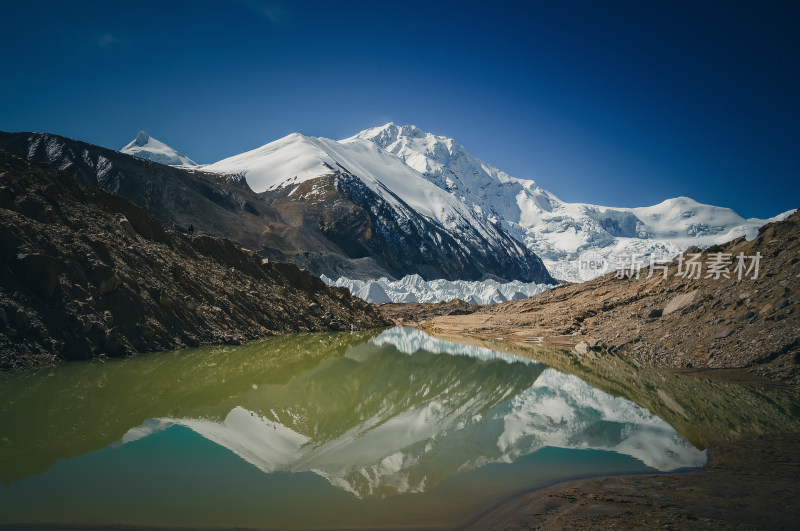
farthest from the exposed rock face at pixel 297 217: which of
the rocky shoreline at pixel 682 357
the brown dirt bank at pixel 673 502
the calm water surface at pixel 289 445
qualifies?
the brown dirt bank at pixel 673 502

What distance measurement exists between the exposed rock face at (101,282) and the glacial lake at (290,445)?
66.6 inches

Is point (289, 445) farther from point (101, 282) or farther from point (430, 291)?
point (430, 291)

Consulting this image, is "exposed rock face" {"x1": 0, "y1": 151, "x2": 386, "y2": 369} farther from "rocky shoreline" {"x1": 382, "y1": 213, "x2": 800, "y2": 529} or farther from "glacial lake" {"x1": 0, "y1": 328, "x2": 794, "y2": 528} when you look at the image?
"rocky shoreline" {"x1": 382, "y1": 213, "x2": 800, "y2": 529}

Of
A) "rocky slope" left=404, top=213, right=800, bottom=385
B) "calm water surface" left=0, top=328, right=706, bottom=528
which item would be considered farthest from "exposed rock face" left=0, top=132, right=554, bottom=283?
"calm water surface" left=0, top=328, right=706, bottom=528

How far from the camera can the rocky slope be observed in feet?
52.6

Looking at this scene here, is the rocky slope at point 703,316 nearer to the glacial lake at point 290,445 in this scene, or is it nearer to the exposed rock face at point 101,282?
the glacial lake at point 290,445

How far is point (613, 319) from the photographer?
2786 cm

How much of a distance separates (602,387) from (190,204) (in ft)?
281

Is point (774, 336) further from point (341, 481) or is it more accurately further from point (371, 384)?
point (341, 481)

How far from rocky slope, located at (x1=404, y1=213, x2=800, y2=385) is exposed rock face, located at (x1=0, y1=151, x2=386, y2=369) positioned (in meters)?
18.2

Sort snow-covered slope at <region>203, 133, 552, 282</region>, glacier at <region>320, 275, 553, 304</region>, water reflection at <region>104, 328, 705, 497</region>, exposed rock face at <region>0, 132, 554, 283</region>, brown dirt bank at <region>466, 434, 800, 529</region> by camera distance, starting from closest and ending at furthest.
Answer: brown dirt bank at <region>466, 434, 800, 529</region>, water reflection at <region>104, 328, 705, 497</region>, glacier at <region>320, 275, 553, 304</region>, exposed rock face at <region>0, 132, 554, 283</region>, snow-covered slope at <region>203, 133, 552, 282</region>

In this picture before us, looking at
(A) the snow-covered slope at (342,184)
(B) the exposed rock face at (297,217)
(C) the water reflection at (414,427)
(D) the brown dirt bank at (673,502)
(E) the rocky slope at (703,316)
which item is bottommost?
(C) the water reflection at (414,427)

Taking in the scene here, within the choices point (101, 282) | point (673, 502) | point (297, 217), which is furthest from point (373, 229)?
point (673, 502)

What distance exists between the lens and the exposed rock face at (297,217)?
8025 centimetres
